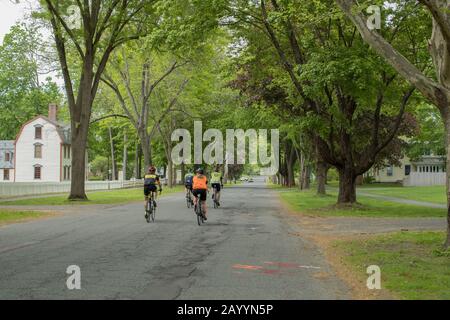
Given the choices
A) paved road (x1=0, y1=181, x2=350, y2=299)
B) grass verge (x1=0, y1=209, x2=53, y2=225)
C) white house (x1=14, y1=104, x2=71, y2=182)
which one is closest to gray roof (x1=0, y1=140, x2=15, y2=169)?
white house (x1=14, y1=104, x2=71, y2=182)

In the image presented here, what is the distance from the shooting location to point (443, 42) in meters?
11.5

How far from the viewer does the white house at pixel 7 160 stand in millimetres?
78438

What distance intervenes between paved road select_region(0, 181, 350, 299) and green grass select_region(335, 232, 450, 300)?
2.42 feet

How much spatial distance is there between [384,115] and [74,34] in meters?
19.2

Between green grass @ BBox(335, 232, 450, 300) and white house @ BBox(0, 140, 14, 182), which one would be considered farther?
white house @ BBox(0, 140, 14, 182)

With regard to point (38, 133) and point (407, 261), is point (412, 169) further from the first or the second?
point (407, 261)

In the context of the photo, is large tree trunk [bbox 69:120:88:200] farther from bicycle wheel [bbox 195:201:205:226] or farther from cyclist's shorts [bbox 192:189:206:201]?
bicycle wheel [bbox 195:201:205:226]

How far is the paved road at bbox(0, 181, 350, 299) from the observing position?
7.66m

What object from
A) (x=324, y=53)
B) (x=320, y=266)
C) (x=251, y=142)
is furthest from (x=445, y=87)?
(x=251, y=142)

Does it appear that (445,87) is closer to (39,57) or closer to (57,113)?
(39,57)

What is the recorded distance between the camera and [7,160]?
7988cm

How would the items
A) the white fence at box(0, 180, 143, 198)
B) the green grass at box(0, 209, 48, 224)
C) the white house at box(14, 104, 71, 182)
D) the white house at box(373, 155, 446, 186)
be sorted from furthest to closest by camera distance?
the white house at box(14, 104, 71, 182) < the white house at box(373, 155, 446, 186) < the white fence at box(0, 180, 143, 198) < the green grass at box(0, 209, 48, 224)

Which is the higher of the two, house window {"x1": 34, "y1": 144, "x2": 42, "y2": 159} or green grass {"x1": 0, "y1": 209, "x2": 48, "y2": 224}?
house window {"x1": 34, "y1": 144, "x2": 42, "y2": 159}

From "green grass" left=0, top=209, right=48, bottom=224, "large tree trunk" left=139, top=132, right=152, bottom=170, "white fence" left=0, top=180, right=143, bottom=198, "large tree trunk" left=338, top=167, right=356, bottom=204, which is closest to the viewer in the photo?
"green grass" left=0, top=209, right=48, bottom=224
